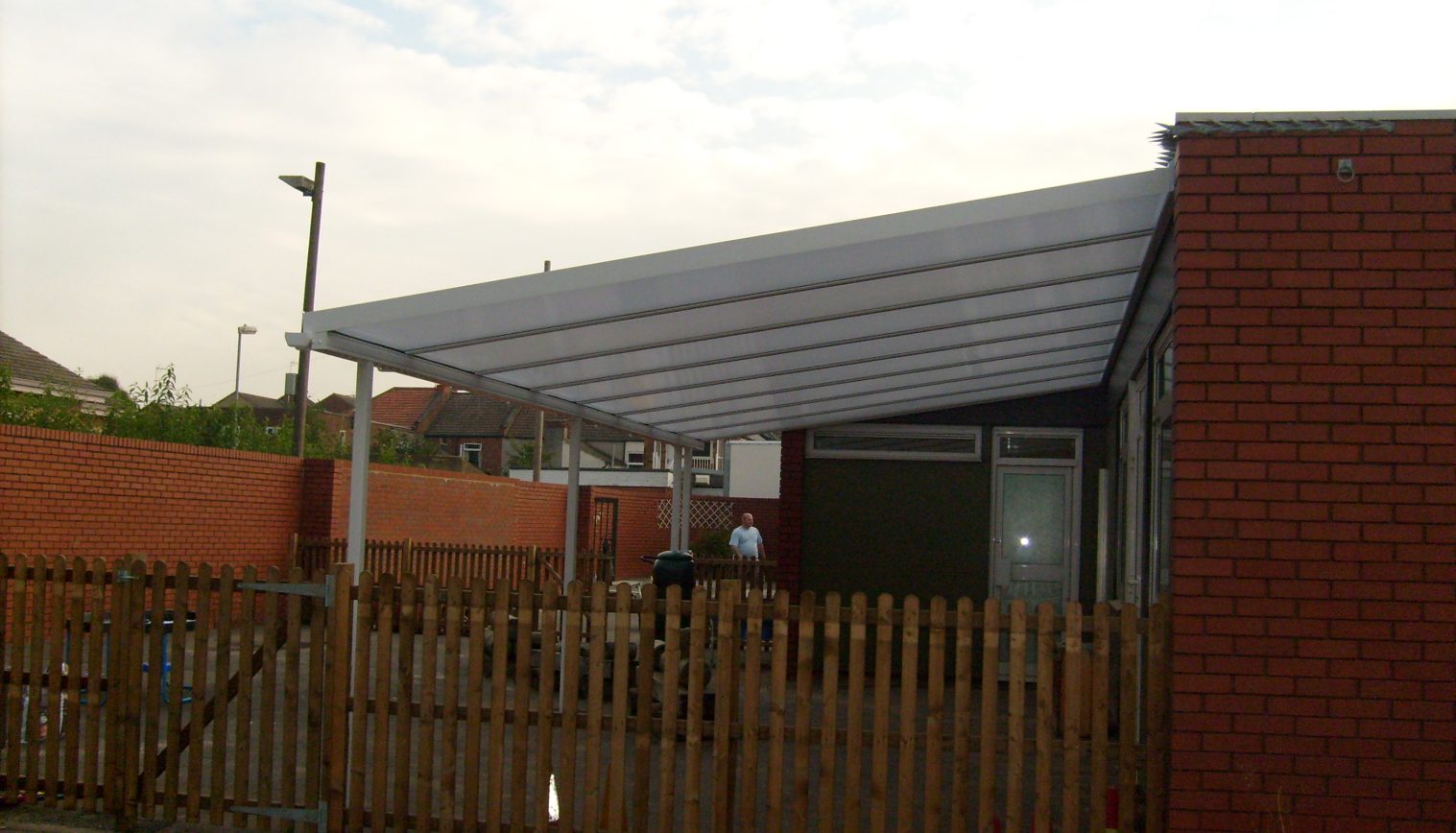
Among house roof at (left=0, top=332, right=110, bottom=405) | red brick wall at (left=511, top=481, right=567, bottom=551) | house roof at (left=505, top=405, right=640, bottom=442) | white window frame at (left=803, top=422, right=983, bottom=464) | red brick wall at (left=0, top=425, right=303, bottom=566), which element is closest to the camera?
white window frame at (left=803, top=422, right=983, bottom=464)

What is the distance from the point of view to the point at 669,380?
366 inches

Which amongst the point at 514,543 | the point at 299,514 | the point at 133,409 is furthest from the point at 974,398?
the point at 133,409

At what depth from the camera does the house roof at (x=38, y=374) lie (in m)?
25.2

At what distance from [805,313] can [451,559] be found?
1094cm

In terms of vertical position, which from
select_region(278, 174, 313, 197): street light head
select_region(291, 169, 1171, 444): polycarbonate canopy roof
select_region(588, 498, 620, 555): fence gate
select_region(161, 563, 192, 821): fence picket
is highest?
select_region(278, 174, 313, 197): street light head

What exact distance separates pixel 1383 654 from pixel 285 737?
15.5ft

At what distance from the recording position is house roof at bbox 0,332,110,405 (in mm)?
25172

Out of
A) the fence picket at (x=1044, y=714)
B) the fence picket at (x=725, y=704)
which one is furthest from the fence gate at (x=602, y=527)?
the fence picket at (x=1044, y=714)

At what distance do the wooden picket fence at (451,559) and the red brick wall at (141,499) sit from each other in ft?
2.21

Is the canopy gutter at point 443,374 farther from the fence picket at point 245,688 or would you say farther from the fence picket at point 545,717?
the fence picket at point 545,717

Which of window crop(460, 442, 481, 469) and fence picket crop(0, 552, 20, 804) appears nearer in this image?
fence picket crop(0, 552, 20, 804)

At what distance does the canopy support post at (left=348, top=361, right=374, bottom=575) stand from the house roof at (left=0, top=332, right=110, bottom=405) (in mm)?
20279

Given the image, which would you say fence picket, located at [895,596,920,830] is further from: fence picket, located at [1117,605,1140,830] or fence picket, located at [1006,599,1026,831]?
fence picket, located at [1117,605,1140,830]

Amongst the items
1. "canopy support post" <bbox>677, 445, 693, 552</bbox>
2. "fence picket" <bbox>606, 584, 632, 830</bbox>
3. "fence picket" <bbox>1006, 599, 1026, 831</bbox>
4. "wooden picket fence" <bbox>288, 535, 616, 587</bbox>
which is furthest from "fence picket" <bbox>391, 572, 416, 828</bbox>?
"wooden picket fence" <bbox>288, 535, 616, 587</bbox>
